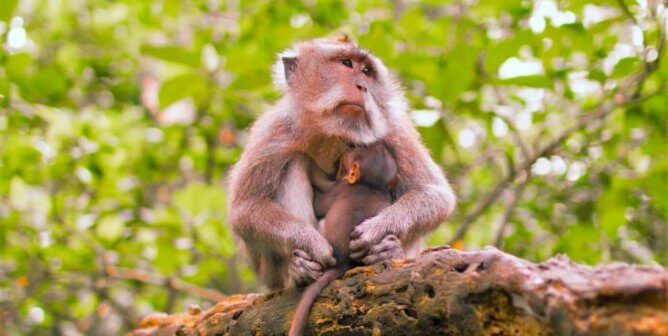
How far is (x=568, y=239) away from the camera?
16.5 ft

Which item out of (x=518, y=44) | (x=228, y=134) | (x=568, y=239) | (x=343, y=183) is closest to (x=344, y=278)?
(x=343, y=183)

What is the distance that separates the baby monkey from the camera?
3725mm

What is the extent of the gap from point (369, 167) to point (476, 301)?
4.77ft

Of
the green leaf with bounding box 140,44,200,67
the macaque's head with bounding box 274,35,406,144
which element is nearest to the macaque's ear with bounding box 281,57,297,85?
the macaque's head with bounding box 274,35,406,144

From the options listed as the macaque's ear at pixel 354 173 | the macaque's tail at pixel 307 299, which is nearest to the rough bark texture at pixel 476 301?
the macaque's tail at pixel 307 299

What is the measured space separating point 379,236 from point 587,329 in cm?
160

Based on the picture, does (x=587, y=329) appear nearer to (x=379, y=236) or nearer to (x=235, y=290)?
(x=379, y=236)

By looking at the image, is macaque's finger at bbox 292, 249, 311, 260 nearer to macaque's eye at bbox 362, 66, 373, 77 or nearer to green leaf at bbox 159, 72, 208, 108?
macaque's eye at bbox 362, 66, 373, 77

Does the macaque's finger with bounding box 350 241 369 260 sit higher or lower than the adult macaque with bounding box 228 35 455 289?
lower

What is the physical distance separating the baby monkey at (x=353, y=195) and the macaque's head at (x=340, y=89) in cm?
13

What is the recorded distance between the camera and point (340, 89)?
4.13m

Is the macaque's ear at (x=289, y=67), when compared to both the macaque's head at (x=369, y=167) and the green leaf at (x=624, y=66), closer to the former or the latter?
the macaque's head at (x=369, y=167)

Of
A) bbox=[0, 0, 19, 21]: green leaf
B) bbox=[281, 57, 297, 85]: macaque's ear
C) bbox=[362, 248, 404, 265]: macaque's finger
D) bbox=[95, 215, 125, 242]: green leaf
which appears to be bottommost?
bbox=[362, 248, 404, 265]: macaque's finger

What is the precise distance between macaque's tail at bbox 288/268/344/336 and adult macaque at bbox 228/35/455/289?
0.23 m
